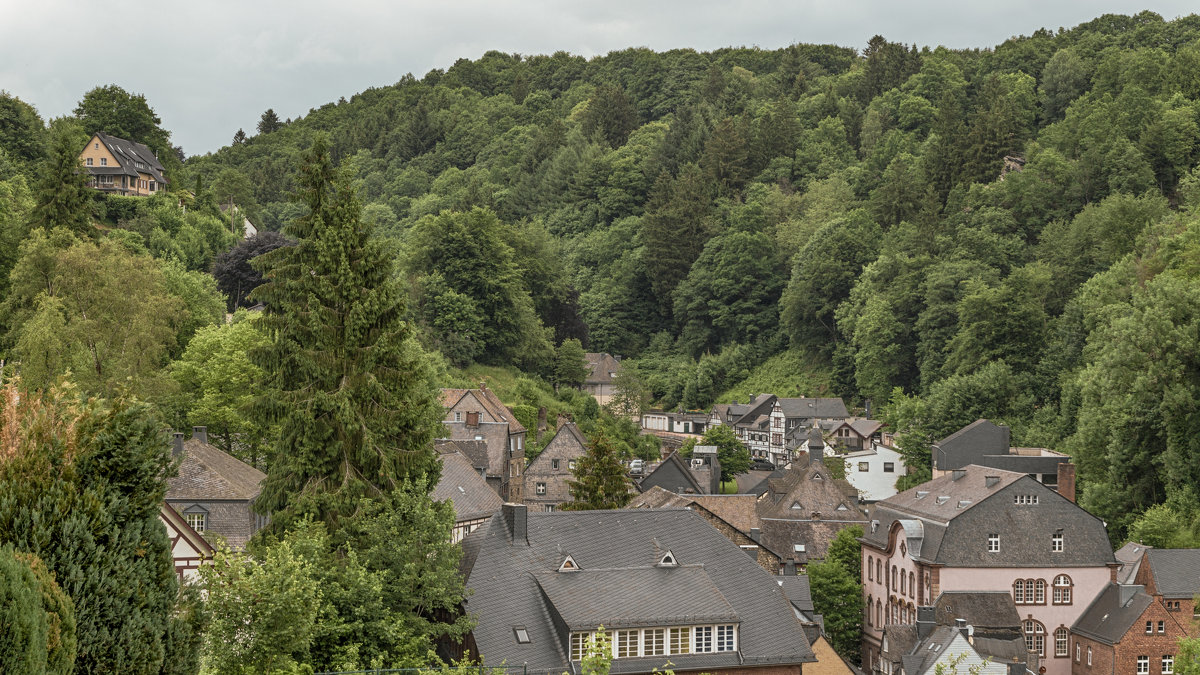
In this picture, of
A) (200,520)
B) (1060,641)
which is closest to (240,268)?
(200,520)

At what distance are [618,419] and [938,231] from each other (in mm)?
26831

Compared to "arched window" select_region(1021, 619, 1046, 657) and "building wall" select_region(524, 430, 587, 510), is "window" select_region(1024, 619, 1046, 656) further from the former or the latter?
"building wall" select_region(524, 430, 587, 510)

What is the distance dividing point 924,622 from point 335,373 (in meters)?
24.5

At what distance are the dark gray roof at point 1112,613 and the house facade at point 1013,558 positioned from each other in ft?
2.19

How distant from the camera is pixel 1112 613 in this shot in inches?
1816

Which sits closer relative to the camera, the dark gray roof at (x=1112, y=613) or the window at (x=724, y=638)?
the window at (x=724, y=638)

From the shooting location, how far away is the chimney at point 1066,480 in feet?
183

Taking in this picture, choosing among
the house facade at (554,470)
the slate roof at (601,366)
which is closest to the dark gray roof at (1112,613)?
the house facade at (554,470)

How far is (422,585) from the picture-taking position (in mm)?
27125

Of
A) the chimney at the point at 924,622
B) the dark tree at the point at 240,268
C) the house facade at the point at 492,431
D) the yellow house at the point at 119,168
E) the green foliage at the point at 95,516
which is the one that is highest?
the yellow house at the point at 119,168

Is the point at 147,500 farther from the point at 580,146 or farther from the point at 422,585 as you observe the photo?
the point at 580,146

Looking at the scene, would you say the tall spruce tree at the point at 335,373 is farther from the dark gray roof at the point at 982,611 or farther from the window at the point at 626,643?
the dark gray roof at the point at 982,611

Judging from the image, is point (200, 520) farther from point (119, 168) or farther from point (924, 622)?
point (119, 168)

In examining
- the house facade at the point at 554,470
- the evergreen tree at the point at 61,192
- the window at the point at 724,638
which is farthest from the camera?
the house facade at the point at 554,470
